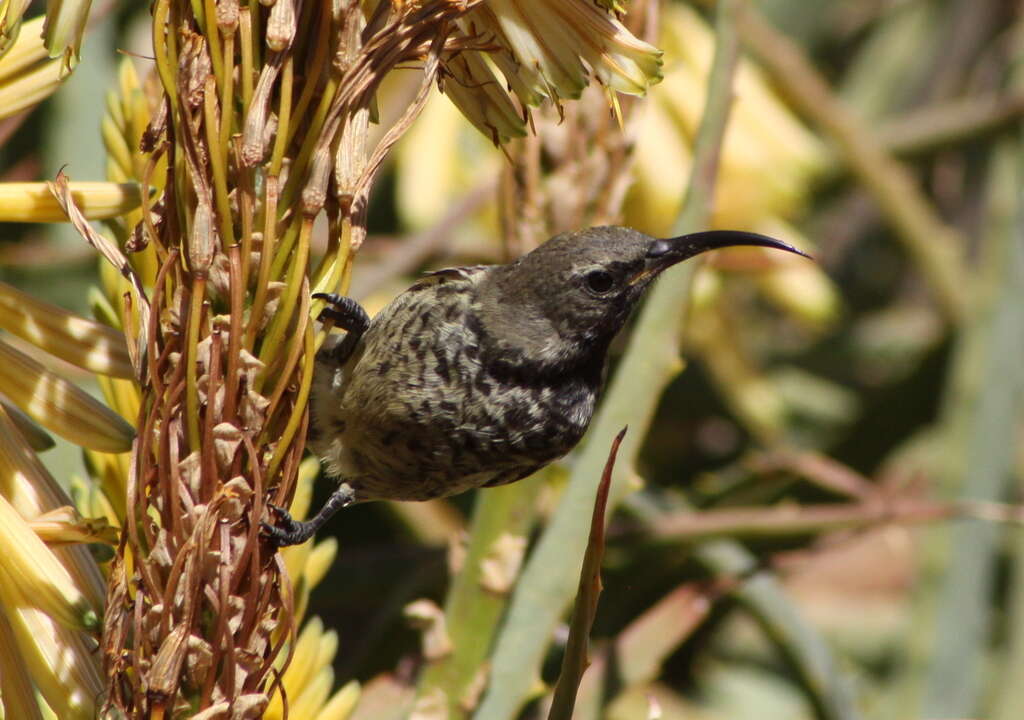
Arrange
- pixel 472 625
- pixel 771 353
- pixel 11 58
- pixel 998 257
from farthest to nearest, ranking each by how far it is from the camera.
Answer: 1. pixel 771 353
2. pixel 998 257
3. pixel 472 625
4. pixel 11 58

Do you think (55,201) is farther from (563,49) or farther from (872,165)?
(872,165)

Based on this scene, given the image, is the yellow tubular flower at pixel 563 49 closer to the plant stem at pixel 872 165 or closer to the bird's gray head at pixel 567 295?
the bird's gray head at pixel 567 295

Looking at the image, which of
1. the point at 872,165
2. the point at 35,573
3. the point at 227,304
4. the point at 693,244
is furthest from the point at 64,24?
the point at 872,165

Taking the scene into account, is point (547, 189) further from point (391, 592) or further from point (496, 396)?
point (391, 592)

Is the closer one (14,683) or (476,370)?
(14,683)

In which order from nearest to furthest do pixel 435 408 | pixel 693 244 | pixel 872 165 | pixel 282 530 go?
pixel 282 530
pixel 693 244
pixel 435 408
pixel 872 165

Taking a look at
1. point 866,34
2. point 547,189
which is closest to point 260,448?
point 547,189

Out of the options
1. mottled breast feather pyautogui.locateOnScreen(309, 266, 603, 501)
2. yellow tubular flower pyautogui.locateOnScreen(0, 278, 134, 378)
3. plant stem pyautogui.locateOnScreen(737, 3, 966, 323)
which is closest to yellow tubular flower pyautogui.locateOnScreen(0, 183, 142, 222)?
yellow tubular flower pyautogui.locateOnScreen(0, 278, 134, 378)
